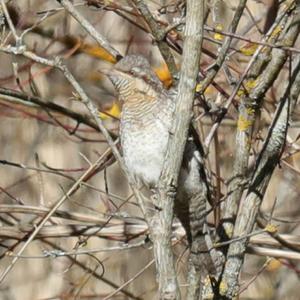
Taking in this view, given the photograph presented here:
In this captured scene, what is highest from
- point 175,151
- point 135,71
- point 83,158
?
point 83,158

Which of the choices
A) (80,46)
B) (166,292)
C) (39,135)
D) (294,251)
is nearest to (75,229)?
(294,251)

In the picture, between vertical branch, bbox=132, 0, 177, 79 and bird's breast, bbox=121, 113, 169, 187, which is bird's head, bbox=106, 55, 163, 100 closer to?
bird's breast, bbox=121, 113, 169, 187

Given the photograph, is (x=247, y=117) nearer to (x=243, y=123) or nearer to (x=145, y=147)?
(x=243, y=123)

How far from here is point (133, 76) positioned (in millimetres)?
3201

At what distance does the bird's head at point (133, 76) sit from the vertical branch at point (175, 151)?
879mm

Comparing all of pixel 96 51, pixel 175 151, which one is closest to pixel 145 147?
pixel 175 151

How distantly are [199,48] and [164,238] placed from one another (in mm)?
482

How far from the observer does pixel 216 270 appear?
2.77 metres

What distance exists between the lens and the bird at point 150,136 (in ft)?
10.3

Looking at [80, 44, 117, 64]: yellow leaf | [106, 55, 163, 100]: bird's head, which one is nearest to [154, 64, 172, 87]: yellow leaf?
[80, 44, 117, 64]: yellow leaf

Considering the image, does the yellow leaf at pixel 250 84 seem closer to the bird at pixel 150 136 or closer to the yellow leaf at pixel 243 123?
the yellow leaf at pixel 243 123

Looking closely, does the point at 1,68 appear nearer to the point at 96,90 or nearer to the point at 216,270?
the point at 96,90

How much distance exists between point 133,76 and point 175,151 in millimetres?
990

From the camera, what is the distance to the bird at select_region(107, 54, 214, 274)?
10.3 feet
